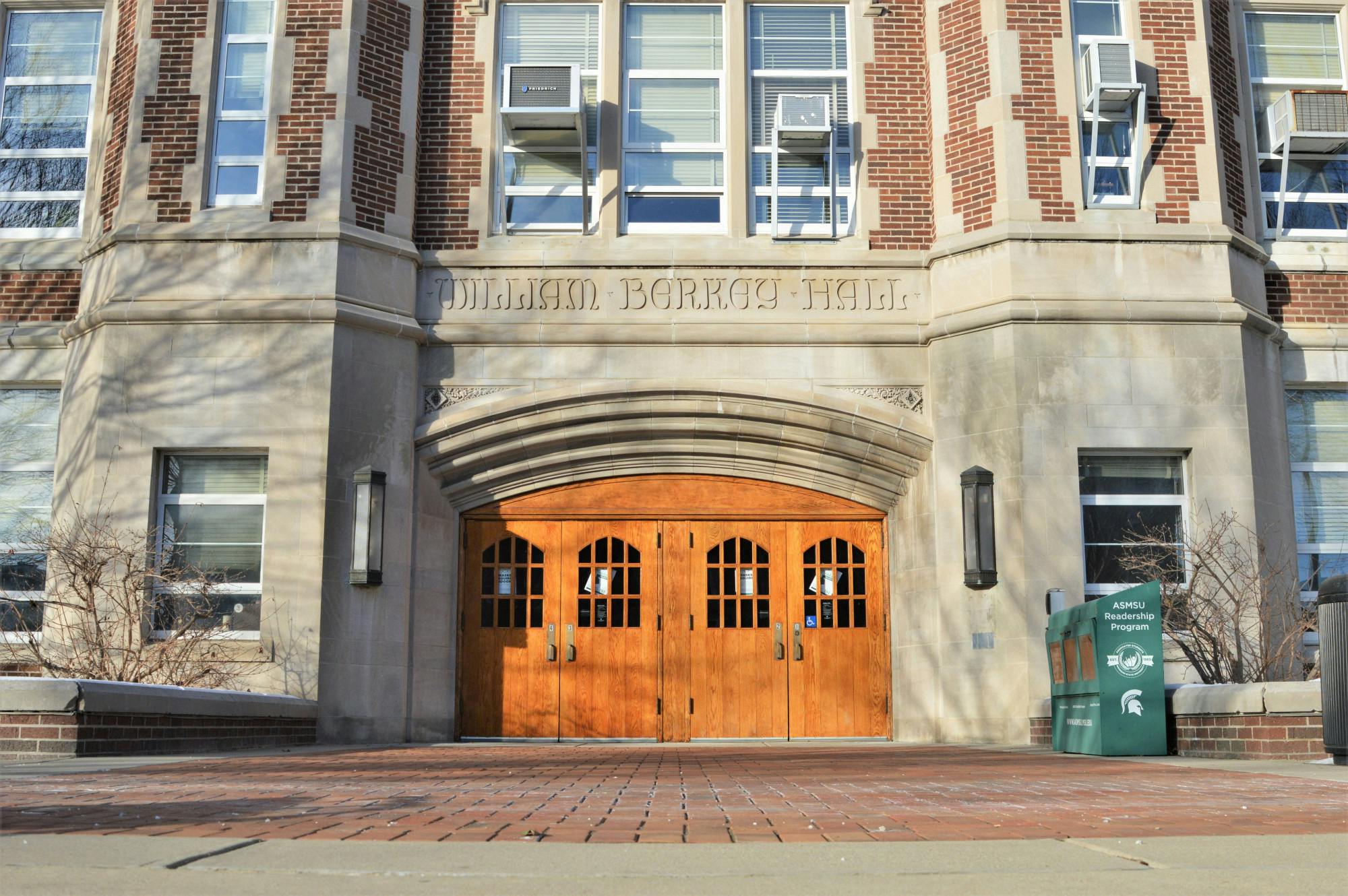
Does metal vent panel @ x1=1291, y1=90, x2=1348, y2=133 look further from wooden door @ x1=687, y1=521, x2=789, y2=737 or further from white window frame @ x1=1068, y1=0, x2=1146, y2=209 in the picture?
wooden door @ x1=687, y1=521, x2=789, y2=737

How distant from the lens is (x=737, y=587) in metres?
13.2

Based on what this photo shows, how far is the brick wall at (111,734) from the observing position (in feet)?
26.4

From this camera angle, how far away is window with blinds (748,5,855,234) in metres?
13.6

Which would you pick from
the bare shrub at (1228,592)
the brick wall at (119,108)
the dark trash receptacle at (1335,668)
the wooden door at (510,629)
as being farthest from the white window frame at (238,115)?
the dark trash receptacle at (1335,668)

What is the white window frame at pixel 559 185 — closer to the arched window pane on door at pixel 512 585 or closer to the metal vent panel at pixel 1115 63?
the arched window pane on door at pixel 512 585

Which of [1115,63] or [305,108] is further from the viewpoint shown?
[305,108]

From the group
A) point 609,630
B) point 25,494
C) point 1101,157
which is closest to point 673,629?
point 609,630

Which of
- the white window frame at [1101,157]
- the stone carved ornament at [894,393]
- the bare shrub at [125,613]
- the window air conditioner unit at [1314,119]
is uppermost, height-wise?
the window air conditioner unit at [1314,119]

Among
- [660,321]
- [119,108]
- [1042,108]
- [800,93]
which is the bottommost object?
[660,321]

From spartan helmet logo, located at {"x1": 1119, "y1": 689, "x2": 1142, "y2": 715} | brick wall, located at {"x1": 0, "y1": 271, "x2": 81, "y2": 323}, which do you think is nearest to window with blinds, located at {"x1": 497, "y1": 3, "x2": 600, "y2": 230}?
brick wall, located at {"x1": 0, "y1": 271, "x2": 81, "y2": 323}

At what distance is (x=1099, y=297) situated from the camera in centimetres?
1247

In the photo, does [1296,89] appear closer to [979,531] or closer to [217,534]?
[979,531]

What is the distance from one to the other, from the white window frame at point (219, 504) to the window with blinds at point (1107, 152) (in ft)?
27.1

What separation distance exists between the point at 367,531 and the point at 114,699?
12.5ft
